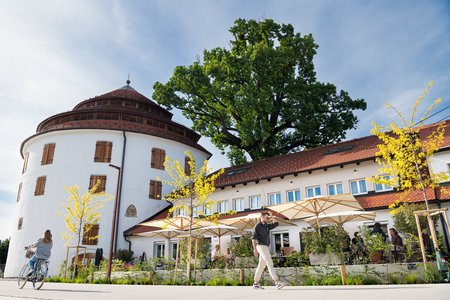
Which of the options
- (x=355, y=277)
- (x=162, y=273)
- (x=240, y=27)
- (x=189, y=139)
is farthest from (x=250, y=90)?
(x=355, y=277)

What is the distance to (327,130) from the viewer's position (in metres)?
32.8

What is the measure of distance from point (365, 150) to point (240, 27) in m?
18.3

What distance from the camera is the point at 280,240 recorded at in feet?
70.8

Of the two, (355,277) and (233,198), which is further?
(233,198)

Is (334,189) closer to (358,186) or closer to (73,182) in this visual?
(358,186)

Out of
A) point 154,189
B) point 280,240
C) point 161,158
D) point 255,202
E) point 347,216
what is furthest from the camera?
point 161,158

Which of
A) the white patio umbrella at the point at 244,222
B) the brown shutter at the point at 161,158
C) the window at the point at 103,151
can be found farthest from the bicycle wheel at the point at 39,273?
the brown shutter at the point at 161,158

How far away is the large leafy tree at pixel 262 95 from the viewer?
30047 mm

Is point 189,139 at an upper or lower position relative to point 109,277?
upper

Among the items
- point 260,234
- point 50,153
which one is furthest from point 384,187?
point 50,153

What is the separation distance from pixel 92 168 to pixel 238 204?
43.5 feet

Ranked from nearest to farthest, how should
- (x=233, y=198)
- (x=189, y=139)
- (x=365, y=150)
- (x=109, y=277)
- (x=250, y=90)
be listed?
1. (x=109, y=277)
2. (x=365, y=150)
3. (x=233, y=198)
4. (x=250, y=90)
5. (x=189, y=139)

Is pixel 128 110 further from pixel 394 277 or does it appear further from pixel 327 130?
pixel 394 277

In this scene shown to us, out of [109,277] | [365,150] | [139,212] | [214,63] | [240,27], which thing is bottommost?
[109,277]
